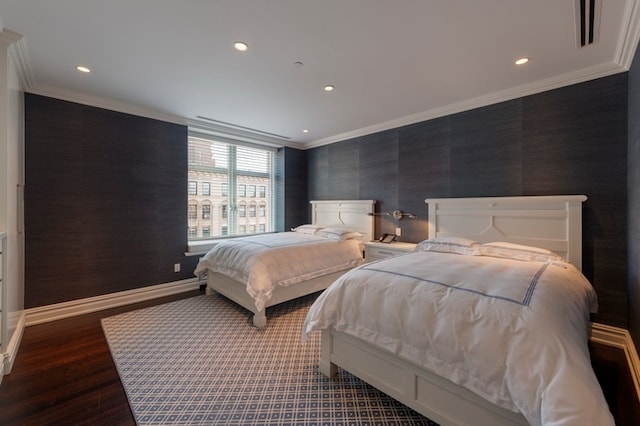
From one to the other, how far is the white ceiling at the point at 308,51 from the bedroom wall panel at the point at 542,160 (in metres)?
0.22

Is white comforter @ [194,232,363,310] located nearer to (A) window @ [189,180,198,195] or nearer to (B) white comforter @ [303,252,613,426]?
(B) white comforter @ [303,252,613,426]

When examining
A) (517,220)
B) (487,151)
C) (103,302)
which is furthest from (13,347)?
(487,151)

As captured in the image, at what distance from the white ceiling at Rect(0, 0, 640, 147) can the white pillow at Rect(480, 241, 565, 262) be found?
5.48 feet

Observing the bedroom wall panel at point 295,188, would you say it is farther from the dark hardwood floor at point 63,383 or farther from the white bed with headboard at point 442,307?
the dark hardwood floor at point 63,383

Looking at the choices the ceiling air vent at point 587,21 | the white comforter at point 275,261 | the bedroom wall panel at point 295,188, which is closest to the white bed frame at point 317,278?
the white comforter at point 275,261

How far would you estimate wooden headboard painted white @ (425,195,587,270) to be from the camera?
97.7 inches

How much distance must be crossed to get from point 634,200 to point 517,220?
0.85 m

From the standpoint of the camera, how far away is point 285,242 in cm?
343

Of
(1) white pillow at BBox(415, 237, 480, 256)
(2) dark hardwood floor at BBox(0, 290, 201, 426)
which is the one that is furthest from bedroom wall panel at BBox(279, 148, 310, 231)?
(2) dark hardwood floor at BBox(0, 290, 201, 426)

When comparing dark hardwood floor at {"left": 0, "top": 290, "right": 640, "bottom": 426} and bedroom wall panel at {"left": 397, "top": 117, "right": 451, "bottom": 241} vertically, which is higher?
bedroom wall panel at {"left": 397, "top": 117, "right": 451, "bottom": 241}

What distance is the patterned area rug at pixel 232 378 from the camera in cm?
159

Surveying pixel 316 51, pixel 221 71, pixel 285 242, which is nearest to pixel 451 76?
pixel 316 51

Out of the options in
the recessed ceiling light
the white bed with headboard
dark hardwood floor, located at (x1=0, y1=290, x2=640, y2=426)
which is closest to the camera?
the white bed with headboard

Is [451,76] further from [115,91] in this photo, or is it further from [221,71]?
[115,91]
